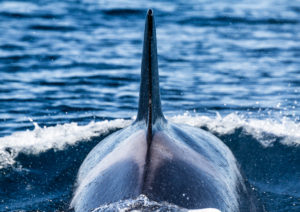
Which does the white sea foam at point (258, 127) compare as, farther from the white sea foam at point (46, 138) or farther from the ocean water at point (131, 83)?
the white sea foam at point (46, 138)

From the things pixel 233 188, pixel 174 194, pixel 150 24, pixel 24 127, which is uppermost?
pixel 150 24

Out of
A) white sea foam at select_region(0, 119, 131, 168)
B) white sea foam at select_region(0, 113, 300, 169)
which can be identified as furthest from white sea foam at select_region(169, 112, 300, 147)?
white sea foam at select_region(0, 119, 131, 168)

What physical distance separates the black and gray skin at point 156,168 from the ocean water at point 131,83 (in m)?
0.37

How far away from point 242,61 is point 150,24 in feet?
42.0

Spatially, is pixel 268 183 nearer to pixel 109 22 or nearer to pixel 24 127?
pixel 24 127

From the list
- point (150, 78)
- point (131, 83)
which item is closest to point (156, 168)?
point (150, 78)

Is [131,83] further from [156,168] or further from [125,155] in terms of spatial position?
[156,168]

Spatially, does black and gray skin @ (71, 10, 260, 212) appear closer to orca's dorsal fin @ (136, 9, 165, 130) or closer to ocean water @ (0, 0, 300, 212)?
orca's dorsal fin @ (136, 9, 165, 130)

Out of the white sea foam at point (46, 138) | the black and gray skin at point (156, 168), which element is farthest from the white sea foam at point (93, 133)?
the black and gray skin at point (156, 168)

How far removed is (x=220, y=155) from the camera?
24.0 feet

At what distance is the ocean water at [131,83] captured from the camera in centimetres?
985

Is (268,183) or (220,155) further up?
(220,155)

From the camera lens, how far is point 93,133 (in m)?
11.3

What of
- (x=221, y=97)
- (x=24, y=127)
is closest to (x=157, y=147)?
(x=24, y=127)
